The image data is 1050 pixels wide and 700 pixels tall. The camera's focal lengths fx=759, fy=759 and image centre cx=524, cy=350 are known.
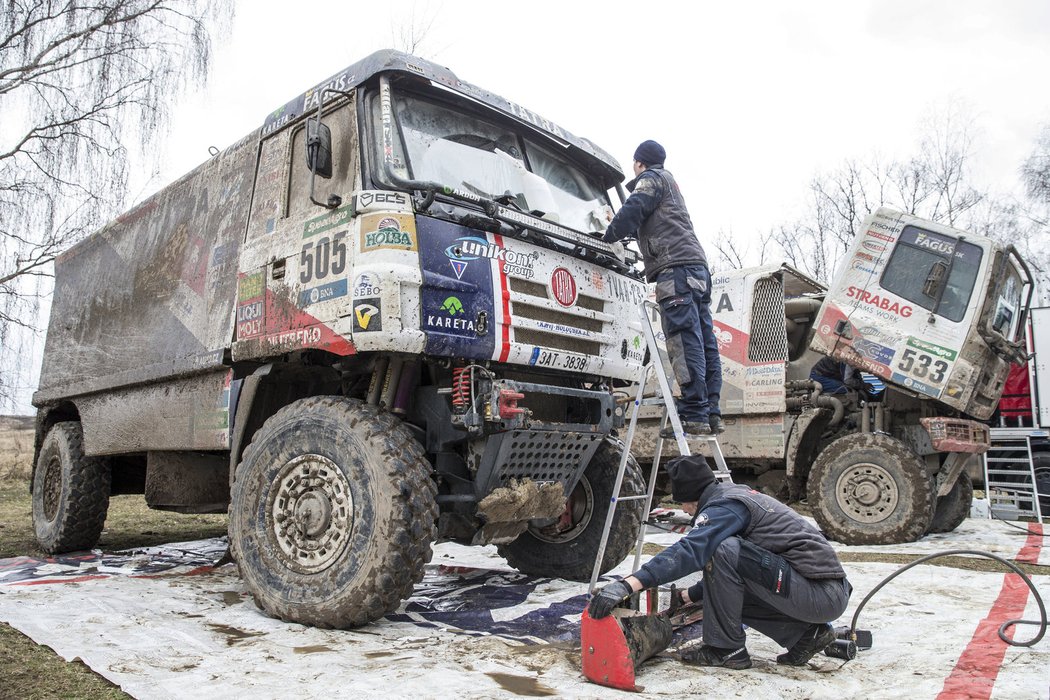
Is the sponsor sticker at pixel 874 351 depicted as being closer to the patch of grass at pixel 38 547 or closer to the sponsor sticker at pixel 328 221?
the sponsor sticker at pixel 328 221

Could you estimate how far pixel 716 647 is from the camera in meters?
3.29

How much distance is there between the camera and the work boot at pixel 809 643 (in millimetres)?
3338

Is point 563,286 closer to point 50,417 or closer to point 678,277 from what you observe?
point 678,277

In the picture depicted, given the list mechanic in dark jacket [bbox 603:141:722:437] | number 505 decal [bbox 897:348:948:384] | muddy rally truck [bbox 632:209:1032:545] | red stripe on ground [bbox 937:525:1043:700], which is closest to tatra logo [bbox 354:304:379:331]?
mechanic in dark jacket [bbox 603:141:722:437]

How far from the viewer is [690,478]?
352 cm

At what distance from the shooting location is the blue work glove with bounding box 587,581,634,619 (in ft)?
10.1

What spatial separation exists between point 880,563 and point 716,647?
3509mm

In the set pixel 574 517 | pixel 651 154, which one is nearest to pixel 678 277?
pixel 651 154

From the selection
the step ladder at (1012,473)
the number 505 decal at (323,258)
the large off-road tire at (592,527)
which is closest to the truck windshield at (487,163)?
the number 505 decal at (323,258)

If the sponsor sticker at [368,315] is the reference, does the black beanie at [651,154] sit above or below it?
above

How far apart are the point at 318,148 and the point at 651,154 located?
6.52 ft

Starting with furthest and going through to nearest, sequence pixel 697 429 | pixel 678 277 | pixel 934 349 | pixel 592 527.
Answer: pixel 934 349
pixel 592 527
pixel 678 277
pixel 697 429

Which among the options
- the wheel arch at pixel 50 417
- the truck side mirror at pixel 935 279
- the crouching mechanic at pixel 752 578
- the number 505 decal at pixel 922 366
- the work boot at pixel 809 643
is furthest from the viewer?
the wheel arch at pixel 50 417

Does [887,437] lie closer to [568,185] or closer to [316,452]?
[568,185]
